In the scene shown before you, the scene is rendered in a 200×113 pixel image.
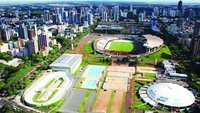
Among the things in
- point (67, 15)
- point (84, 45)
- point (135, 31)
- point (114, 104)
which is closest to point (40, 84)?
point (114, 104)

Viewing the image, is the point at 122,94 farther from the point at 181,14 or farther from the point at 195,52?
the point at 181,14

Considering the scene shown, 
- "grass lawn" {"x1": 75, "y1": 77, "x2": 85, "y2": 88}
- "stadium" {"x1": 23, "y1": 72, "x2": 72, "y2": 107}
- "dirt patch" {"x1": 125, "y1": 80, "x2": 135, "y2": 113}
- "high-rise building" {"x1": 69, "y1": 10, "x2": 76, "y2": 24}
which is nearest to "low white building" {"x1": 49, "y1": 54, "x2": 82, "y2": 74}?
"stadium" {"x1": 23, "y1": 72, "x2": 72, "y2": 107}

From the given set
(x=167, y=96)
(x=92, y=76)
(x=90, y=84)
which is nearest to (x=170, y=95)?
(x=167, y=96)

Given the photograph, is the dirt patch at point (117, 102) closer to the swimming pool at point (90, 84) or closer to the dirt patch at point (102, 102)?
the dirt patch at point (102, 102)

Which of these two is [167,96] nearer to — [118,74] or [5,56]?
[118,74]

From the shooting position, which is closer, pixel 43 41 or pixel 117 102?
pixel 117 102

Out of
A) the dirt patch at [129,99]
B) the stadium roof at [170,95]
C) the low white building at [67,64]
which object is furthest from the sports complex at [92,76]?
the stadium roof at [170,95]
